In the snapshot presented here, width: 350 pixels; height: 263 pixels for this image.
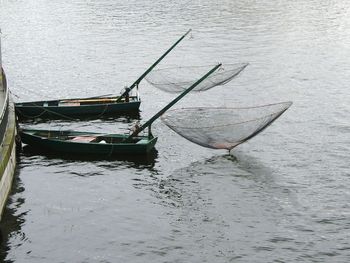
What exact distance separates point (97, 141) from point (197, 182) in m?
8.67

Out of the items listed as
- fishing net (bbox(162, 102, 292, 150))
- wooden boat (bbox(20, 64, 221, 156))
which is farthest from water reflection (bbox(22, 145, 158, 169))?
fishing net (bbox(162, 102, 292, 150))

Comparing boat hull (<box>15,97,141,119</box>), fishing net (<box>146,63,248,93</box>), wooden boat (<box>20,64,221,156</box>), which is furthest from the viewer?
fishing net (<box>146,63,248,93</box>)

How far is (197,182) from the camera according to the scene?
121 ft

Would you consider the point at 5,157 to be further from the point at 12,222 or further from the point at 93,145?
the point at 93,145

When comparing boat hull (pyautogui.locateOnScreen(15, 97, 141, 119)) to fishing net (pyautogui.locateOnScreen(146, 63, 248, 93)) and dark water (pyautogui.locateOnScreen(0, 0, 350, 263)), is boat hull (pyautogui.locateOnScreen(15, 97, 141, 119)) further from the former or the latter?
fishing net (pyautogui.locateOnScreen(146, 63, 248, 93))

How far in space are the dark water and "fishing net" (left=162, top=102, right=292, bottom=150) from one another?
1938 millimetres

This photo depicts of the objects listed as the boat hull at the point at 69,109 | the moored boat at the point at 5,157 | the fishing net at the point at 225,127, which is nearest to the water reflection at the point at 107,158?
the fishing net at the point at 225,127

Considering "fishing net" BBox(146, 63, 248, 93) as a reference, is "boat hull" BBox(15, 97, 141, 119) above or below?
below

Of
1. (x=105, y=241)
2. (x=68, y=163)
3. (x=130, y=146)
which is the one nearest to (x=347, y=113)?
(x=130, y=146)

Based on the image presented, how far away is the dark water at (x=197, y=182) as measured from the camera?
29594 mm

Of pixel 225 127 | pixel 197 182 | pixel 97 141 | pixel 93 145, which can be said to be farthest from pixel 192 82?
pixel 197 182

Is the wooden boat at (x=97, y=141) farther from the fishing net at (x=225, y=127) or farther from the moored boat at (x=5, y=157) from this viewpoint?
the moored boat at (x=5, y=157)

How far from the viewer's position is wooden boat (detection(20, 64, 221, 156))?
39938 mm

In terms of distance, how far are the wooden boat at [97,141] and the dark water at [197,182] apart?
2.75 feet
